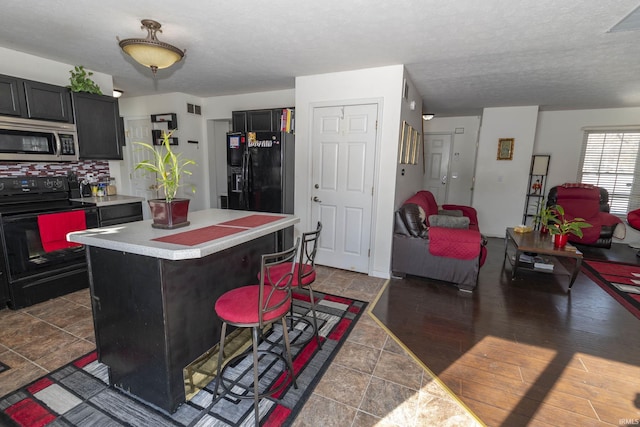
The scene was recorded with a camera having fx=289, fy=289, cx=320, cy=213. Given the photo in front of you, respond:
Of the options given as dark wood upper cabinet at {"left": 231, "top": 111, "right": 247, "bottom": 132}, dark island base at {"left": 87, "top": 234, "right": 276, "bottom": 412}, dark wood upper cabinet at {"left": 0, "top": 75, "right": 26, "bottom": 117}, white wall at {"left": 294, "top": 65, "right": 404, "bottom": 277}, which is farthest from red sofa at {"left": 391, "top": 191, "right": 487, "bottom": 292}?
dark wood upper cabinet at {"left": 0, "top": 75, "right": 26, "bottom": 117}

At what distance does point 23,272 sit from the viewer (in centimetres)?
263

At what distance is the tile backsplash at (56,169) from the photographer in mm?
3014

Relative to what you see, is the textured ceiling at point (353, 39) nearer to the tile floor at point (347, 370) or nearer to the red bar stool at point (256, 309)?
the red bar stool at point (256, 309)

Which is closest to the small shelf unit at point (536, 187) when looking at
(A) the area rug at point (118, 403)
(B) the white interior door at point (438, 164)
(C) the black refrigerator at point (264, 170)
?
(B) the white interior door at point (438, 164)

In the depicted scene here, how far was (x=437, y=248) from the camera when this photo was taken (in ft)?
10.8

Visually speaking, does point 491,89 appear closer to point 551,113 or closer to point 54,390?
point 551,113

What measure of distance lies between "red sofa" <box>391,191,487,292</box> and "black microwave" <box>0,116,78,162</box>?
377 cm

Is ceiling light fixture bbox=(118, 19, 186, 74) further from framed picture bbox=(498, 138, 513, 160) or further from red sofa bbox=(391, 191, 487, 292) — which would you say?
framed picture bbox=(498, 138, 513, 160)

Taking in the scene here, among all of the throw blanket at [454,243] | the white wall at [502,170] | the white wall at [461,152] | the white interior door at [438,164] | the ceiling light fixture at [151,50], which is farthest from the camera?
the white interior door at [438,164]

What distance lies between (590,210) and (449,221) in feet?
11.3

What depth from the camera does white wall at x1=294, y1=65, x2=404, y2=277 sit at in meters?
3.33

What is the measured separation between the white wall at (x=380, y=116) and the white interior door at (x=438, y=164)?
12.5ft

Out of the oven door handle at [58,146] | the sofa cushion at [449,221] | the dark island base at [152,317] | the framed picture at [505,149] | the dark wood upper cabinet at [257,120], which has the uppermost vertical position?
the dark wood upper cabinet at [257,120]

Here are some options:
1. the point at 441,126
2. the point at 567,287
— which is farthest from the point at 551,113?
the point at 567,287
